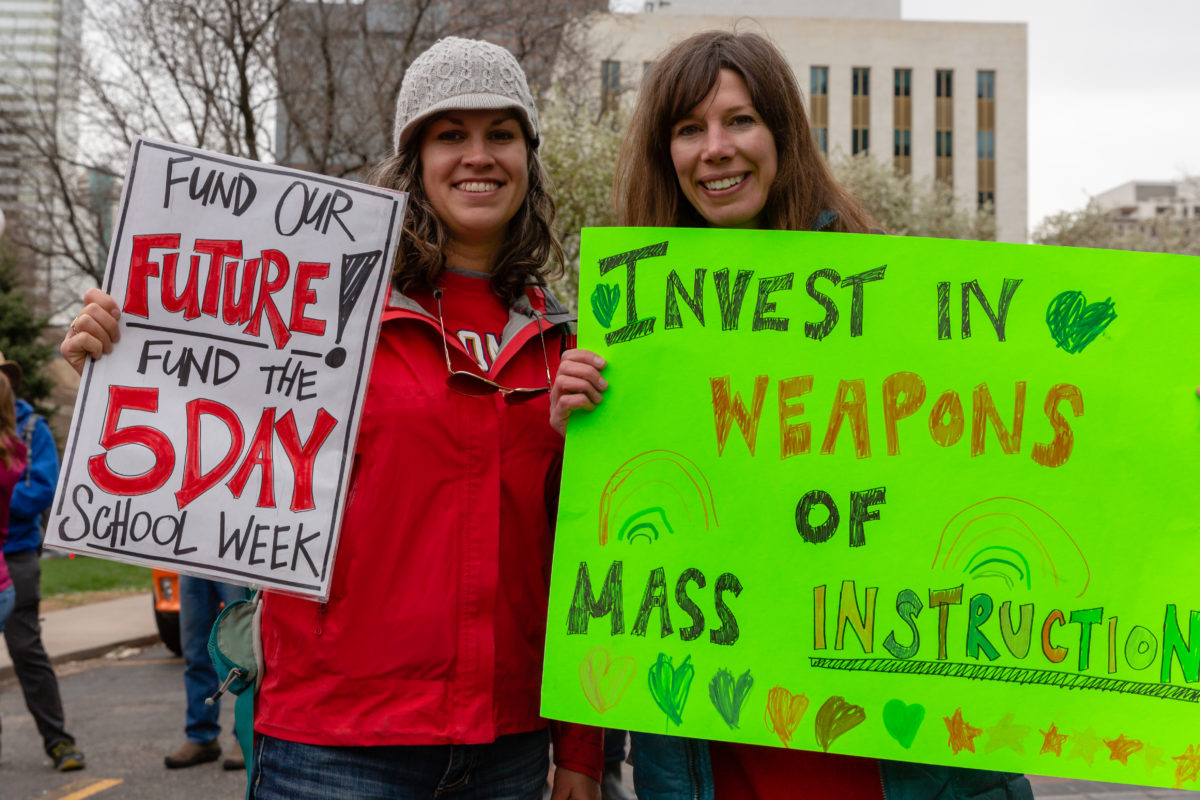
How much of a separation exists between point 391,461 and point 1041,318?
1.17 meters

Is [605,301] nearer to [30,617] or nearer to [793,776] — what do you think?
[793,776]

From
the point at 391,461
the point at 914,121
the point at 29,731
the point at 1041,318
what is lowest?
the point at 29,731

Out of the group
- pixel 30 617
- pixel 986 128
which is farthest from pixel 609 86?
pixel 986 128

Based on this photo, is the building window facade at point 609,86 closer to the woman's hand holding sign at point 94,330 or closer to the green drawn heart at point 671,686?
the woman's hand holding sign at point 94,330

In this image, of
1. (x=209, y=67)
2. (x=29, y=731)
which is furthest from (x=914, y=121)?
(x=29, y=731)

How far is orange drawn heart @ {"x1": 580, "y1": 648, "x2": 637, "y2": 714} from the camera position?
1.74m

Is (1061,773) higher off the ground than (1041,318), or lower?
lower

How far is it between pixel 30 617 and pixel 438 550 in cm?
434

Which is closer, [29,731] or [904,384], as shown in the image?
[904,384]

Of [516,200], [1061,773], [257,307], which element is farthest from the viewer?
[516,200]

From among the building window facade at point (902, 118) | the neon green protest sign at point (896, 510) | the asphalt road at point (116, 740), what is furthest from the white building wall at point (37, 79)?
the building window facade at point (902, 118)

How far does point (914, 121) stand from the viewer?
49.6 metres

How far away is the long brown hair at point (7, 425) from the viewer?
4605 mm

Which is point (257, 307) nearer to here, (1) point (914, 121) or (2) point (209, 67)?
(2) point (209, 67)
